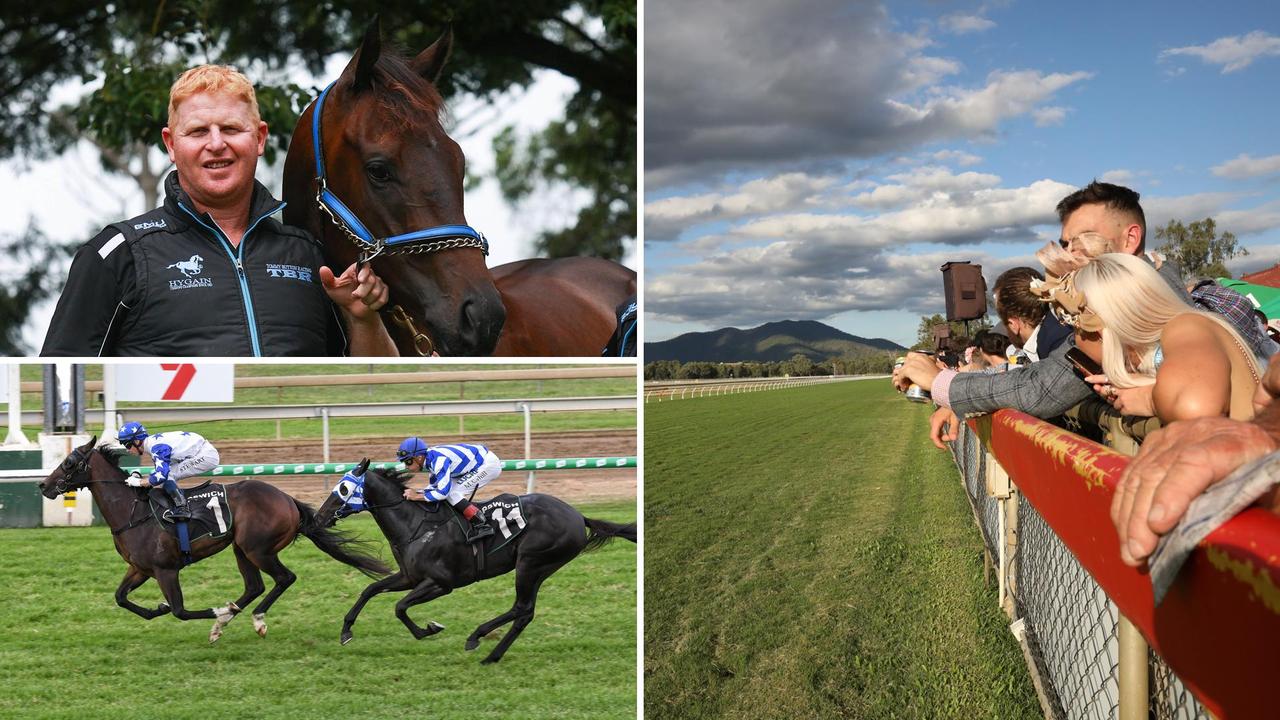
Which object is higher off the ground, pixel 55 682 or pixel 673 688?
pixel 55 682

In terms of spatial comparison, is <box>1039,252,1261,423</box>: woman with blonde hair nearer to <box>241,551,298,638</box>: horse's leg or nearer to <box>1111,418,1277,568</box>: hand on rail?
<box>1111,418,1277,568</box>: hand on rail

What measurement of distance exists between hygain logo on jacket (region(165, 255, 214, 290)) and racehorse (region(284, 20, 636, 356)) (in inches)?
9.9

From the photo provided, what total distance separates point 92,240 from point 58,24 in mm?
1092

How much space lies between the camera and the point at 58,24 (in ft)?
8.38

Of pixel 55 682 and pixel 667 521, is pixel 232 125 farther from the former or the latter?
pixel 667 521

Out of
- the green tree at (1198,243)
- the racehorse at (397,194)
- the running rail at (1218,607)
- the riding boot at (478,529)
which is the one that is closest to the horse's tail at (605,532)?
the riding boot at (478,529)

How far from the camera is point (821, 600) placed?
5523 mm

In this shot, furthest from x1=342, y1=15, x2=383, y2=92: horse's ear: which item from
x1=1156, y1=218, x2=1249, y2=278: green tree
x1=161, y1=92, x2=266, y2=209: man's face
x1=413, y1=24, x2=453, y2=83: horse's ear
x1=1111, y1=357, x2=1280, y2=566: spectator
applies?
x1=1156, y1=218, x2=1249, y2=278: green tree

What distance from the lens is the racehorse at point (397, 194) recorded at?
2.11 m

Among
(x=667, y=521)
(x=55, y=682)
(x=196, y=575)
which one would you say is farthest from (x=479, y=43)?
(x=667, y=521)

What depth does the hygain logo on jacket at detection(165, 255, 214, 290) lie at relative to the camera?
1.91 m

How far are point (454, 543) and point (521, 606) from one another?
28 centimetres

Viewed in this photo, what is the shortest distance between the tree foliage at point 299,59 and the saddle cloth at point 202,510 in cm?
88

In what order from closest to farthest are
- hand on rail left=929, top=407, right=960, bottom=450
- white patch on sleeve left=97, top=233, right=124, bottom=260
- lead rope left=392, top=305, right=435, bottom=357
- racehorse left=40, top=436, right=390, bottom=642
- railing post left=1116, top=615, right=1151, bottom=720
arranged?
railing post left=1116, top=615, right=1151, bottom=720, white patch on sleeve left=97, top=233, right=124, bottom=260, lead rope left=392, top=305, right=435, bottom=357, racehorse left=40, top=436, right=390, bottom=642, hand on rail left=929, top=407, right=960, bottom=450
